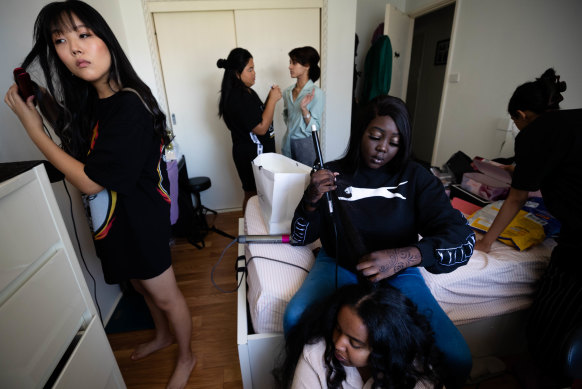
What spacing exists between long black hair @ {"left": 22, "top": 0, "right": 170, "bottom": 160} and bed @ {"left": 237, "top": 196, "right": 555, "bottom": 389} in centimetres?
64

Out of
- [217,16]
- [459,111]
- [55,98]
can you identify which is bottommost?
[459,111]

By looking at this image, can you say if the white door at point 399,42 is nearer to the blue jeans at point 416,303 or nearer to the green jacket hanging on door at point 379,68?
the green jacket hanging on door at point 379,68

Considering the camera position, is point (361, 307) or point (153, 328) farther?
point (153, 328)

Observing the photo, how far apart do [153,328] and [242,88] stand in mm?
1523

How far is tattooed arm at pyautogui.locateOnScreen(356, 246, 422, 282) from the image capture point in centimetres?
83

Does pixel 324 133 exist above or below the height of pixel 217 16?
below

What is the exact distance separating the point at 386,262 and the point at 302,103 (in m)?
1.51

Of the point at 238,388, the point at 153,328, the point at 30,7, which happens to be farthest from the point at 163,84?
the point at 238,388

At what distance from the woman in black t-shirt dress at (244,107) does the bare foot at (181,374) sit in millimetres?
1257

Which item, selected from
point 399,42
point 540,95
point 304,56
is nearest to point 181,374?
point 540,95

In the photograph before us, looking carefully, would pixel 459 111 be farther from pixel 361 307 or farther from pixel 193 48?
pixel 361 307

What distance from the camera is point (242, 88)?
6.28 feet

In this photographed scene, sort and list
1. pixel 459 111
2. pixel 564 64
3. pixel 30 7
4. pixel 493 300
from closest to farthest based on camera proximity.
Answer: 1. pixel 493 300
2. pixel 30 7
3. pixel 564 64
4. pixel 459 111

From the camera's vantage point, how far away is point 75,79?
37.4 inches
